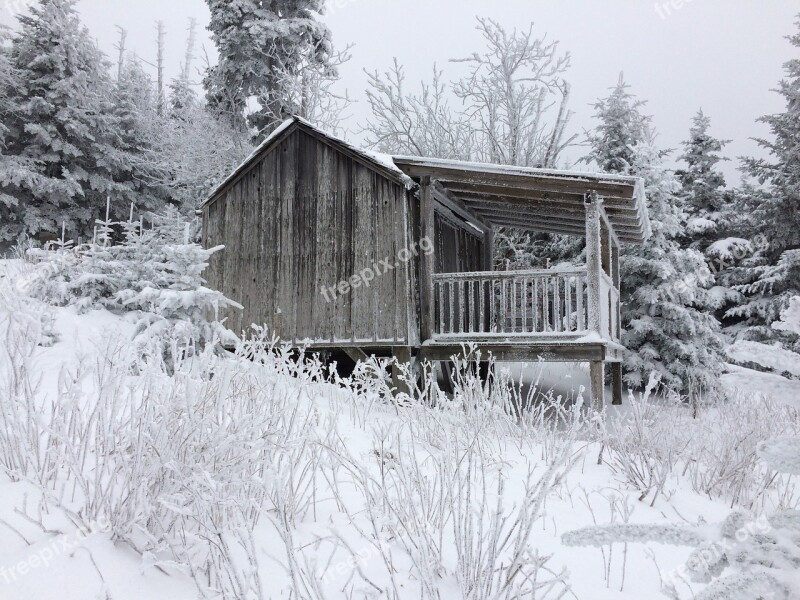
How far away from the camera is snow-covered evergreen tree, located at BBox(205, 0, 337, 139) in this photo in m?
20.8

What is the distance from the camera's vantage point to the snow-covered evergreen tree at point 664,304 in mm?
13320

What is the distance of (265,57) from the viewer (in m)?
21.5

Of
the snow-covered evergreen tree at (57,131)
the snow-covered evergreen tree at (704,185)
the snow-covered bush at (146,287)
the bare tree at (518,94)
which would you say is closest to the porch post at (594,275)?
the snow-covered bush at (146,287)

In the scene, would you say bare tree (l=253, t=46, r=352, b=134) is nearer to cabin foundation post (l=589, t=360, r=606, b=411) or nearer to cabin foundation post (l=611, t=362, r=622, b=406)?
cabin foundation post (l=611, t=362, r=622, b=406)

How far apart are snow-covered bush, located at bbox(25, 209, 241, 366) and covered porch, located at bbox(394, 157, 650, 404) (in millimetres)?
3473

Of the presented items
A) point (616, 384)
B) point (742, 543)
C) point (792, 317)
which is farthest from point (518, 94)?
point (742, 543)

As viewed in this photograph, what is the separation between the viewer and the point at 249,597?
2.50 meters

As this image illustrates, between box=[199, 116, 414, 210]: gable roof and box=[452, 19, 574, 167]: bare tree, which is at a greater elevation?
box=[452, 19, 574, 167]: bare tree

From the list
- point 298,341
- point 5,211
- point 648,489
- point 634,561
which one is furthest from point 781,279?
point 5,211

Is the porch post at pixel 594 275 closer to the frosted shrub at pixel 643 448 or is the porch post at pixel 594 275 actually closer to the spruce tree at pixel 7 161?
the frosted shrub at pixel 643 448

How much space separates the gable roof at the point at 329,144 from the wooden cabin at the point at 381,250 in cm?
2

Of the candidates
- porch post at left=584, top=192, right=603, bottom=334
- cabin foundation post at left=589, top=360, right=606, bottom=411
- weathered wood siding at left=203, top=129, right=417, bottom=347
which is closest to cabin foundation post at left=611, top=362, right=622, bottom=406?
cabin foundation post at left=589, top=360, right=606, bottom=411

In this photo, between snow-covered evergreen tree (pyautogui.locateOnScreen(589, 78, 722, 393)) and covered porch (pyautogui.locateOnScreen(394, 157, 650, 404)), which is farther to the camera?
snow-covered evergreen tree (pyautogui.locateOnScreen(589, 78, 722, 393))

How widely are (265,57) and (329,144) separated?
12.9 m
